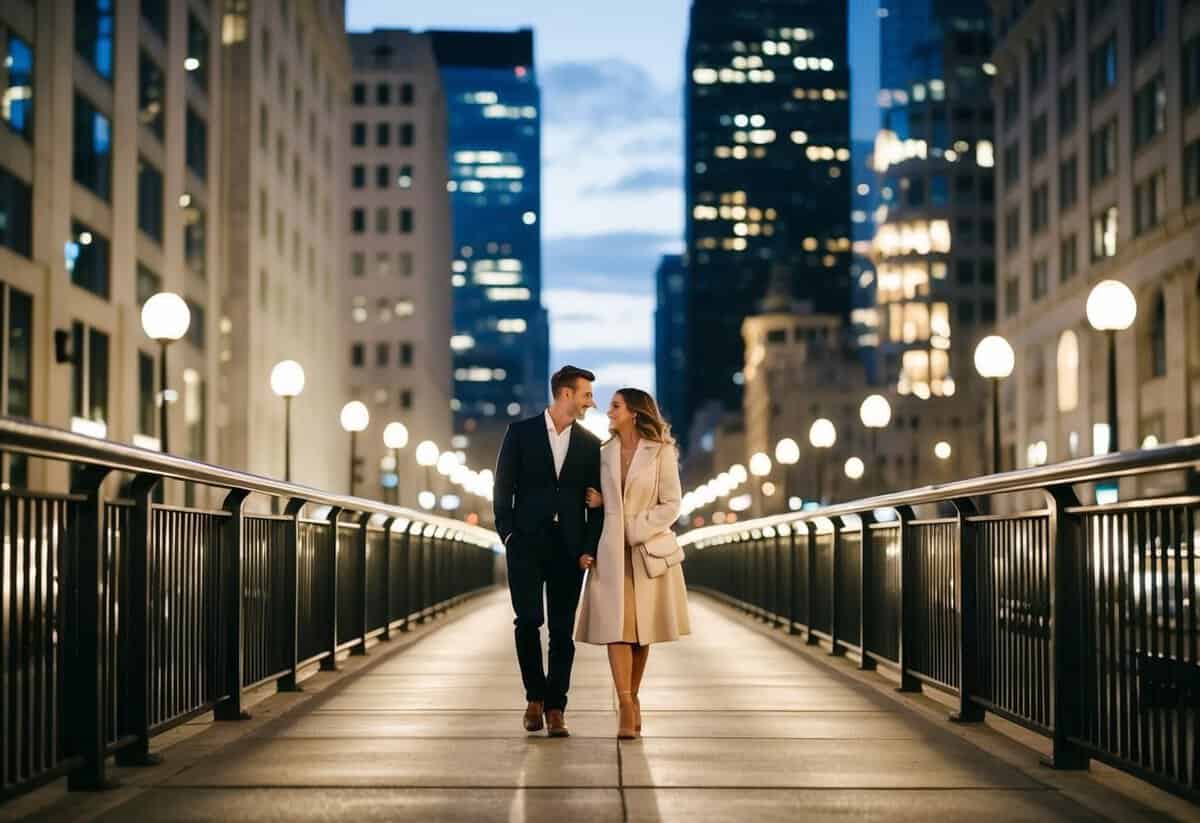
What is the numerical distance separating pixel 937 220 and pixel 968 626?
134139 mm

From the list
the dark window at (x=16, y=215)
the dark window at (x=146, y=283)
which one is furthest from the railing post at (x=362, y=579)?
the dark window at (x=146, y=283)

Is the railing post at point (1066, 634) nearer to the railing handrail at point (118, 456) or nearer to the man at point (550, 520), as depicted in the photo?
the man at point (550, 520)

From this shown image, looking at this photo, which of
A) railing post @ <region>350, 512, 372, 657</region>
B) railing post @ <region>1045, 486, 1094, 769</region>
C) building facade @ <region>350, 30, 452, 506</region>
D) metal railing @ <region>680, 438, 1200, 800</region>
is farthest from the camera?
building facade @ <region>350, 30, 452, 506</region>

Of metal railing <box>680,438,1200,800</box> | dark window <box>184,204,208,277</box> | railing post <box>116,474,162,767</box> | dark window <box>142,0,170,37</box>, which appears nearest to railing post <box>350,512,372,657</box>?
metal railing <box>680,438,1200,800</box>

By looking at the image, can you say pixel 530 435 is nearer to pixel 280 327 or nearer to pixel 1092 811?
pixel 1092 811

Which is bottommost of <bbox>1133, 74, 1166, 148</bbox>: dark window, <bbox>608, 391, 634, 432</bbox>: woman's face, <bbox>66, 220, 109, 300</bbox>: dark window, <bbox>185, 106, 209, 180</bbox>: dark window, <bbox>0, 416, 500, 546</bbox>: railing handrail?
<bbox>0, 416, 500, 546</bbox>: railing handrail

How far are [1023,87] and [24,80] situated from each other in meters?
56.5

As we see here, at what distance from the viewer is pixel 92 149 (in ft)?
147

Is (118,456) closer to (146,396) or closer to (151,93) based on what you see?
(146,396)

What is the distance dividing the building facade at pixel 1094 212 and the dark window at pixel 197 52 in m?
34.0

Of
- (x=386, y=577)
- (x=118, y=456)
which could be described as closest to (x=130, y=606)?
(x=118, y=456)

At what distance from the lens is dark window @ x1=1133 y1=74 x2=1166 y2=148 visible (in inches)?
2376

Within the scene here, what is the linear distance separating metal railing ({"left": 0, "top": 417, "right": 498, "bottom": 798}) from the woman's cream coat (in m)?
2.12

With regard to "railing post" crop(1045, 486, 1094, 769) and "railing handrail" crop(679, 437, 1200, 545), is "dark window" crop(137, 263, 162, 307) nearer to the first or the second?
"railing handrail" crop(679, 437, 1200, 545)
